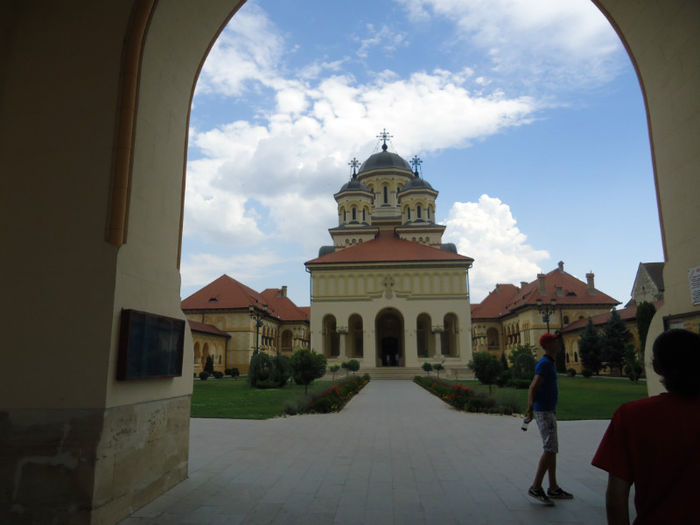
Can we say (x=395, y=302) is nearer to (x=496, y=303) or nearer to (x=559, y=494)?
(x=496, y=303)

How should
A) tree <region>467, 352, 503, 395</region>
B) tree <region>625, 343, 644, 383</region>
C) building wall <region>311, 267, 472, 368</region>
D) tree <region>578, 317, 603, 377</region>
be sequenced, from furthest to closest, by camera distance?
building wall <region>311, 267, 472, 368</region> → tree <region>578, 317, 603, 377</region> → tree <region>625, 343, 644, 383</region> → tree <region>467, 352, 503, 395</region>

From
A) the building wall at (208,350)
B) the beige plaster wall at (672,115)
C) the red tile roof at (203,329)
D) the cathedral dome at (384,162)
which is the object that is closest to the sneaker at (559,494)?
the beige plaster wall at (672,115)

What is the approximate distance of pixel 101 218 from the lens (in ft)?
15.3

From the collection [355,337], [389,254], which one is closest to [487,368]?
[389,254]

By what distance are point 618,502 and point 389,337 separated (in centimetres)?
4939

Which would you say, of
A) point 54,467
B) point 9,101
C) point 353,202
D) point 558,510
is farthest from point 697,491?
point 353,202

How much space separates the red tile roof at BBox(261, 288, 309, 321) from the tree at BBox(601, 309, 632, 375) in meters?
34.1

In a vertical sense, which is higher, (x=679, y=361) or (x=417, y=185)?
(x=417, y=185)

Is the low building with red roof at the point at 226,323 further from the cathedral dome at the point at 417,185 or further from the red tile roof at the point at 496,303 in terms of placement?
the red tile roof at the point at 496,303

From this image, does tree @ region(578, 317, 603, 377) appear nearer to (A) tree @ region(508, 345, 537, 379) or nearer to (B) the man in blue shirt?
(A) tree @ region(508, 345, 537, 379)

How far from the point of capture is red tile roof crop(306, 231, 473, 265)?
45469mm

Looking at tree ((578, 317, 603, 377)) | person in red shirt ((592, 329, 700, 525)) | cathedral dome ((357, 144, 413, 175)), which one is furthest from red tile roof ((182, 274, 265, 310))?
person in red shirt ((592, 329, 700, 525))

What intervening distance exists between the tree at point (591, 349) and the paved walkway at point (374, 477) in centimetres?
2907

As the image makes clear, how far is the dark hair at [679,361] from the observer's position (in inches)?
82.7
